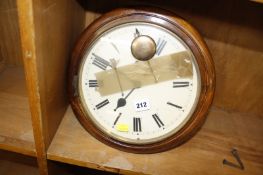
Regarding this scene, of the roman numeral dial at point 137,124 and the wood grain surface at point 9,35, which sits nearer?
the roman numeral dial at point 137,124

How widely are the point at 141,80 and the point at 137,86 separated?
0.06ft

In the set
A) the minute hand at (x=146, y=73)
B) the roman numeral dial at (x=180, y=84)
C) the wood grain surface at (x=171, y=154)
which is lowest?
the wood grain surface at (x=171, y=154)

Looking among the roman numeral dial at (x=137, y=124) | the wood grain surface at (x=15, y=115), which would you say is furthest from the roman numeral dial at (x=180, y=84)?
the wood grain surface at (x=15, y=115)

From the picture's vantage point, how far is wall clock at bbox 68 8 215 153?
25.1 inches

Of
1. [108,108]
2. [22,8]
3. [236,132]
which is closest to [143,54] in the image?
[108,108]

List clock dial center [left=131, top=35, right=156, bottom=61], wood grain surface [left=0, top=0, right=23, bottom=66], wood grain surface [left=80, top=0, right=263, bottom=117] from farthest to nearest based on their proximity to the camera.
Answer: wood grain surface [left=0, top=0, right=23, bottom=66], wood grain surface [left=80, top=0, right=263, bottom=117], clock dial center [left=131, top=35, right=156, bottom=61]

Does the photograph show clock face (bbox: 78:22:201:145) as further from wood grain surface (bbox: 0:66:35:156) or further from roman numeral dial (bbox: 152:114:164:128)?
wood grain surface (bbox: 0:66:35:156)

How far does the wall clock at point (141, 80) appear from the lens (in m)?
0.64

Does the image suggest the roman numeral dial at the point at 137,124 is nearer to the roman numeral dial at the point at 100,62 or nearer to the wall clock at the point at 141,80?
the wall clock at the point at 141,80

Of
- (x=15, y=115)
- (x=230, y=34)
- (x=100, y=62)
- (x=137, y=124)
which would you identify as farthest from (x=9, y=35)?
(x=230, y=34)

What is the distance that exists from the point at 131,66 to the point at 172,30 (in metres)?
0.12

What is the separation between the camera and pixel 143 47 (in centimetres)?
64

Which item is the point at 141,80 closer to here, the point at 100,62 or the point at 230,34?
the point at 100,62

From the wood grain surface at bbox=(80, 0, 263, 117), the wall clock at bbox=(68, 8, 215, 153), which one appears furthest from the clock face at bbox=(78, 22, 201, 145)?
the wood grain surface at bbox=(80, 0, 263, 117)
